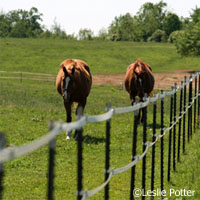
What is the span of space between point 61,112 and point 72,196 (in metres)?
10.1

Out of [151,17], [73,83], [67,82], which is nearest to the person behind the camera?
[67,82]

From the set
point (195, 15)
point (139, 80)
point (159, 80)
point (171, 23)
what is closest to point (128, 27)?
point (171, 23)

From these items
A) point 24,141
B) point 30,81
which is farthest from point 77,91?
point 30,81

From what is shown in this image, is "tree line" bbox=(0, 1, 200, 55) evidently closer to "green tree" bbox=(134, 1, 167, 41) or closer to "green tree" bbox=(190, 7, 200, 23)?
"green tree" bbox=(134, 1, 167, 41)

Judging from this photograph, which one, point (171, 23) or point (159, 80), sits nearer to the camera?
point (159, 80)

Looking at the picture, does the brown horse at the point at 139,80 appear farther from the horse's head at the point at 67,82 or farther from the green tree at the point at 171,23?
the green tree at the point at 171,23

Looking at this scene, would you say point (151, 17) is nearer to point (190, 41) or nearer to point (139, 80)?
point (190, 41)

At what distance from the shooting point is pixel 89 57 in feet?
197

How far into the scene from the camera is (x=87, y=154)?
11.1 metres

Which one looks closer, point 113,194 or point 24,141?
point 113,194

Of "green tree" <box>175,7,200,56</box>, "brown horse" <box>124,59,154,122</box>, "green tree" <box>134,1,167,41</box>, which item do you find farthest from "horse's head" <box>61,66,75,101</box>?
"green tree" <box>134,1,167,41</box>

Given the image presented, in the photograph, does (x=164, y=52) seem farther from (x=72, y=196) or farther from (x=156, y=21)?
(x=156, y=21)

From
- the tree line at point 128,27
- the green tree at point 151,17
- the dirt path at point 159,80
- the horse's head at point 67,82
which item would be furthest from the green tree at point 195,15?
the green tree at point 151,17

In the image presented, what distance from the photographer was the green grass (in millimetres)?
52125
